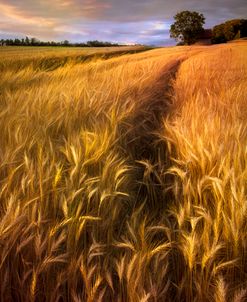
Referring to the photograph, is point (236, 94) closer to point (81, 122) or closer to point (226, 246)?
point (81, 122)

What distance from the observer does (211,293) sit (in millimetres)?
862

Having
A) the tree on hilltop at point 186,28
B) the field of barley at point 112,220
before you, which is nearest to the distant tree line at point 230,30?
the tree on hilltop at point 186,28

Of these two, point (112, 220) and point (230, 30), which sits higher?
point (230, 30)

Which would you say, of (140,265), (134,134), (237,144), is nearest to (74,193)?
(140,265)

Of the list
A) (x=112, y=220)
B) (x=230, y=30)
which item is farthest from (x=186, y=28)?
(x=112, y=220)

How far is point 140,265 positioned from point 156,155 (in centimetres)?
104

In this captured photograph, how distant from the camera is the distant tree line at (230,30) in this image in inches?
1211

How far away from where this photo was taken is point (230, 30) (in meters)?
31.1

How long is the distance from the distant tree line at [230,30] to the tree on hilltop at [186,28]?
292 cm

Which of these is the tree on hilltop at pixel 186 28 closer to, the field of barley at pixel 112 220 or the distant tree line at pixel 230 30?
the distant tree line at pixel 230 30

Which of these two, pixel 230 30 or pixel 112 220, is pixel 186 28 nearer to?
pixel 230 30

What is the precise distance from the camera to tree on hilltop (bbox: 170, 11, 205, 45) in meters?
34.8

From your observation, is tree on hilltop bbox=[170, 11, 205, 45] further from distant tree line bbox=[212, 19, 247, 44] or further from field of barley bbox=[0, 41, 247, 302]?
field of barley bbox=[0, 41, 247, 302]

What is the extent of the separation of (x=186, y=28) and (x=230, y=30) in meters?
4.91
